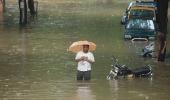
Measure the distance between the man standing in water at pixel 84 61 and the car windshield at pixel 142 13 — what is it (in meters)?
20.4

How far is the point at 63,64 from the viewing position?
882 inches

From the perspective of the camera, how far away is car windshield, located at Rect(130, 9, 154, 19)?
37537 mm

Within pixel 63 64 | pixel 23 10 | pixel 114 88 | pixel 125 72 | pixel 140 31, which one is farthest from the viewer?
pixel 23 10

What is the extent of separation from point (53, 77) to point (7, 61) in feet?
15.6

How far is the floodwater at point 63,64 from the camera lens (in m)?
15.9

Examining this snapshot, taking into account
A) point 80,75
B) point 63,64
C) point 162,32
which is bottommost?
point 63,64

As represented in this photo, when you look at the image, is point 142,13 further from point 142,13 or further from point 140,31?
point 140,31

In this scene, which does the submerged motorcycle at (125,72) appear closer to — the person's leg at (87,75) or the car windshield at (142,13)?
the person's leg at (87,75)

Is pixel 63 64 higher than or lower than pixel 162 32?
lower

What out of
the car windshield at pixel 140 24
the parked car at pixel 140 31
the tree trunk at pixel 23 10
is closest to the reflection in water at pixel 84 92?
the parked car at pixel 140 31

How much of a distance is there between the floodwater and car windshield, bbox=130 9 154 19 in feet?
4.37

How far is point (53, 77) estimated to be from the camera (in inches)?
748

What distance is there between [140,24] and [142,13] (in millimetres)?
3929

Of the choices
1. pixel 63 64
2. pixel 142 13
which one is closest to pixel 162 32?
pixel 63 64
